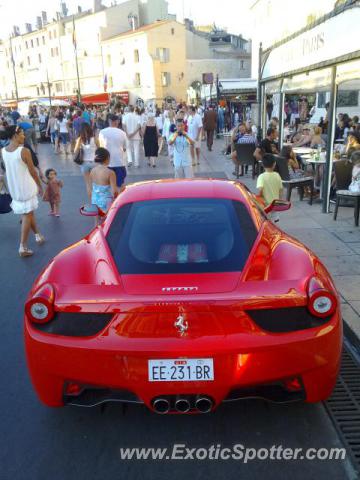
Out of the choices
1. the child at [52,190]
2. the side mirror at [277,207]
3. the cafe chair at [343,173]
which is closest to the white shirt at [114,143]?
the child at [52,190]

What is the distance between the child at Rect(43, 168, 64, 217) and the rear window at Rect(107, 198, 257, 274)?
580 centimetres

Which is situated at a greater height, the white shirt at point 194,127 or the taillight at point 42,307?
the white shirt at point 194,127

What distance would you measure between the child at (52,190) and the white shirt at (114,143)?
3.68 ft

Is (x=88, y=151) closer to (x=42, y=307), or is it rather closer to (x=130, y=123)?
(x=130, y=123)

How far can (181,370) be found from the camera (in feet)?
7.93

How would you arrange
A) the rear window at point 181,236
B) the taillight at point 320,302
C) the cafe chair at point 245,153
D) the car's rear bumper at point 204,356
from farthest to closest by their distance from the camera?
the cafe chair at point 245,153
the rear window at point 181,236
the taillight at point 320,302
the car's rear bumper at point 204,356

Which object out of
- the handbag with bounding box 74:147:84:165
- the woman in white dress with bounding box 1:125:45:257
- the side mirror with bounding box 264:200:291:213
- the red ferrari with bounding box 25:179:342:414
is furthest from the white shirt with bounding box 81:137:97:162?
the red ferrari with bounding box 25:179:342:414

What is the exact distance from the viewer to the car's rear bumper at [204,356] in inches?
94.0

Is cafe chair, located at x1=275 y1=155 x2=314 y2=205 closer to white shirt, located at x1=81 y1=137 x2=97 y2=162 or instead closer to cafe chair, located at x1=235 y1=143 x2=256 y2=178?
cafe chair, located at x1=235 y1=143 x2=256 y2=178

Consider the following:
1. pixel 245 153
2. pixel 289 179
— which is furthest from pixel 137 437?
pixel 245 153

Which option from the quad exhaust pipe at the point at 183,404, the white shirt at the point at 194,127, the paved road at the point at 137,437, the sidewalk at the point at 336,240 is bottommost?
the paved road at the point at 137,437

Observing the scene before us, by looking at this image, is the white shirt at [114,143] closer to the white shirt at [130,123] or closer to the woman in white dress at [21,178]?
the woman in white dress at [21,178]

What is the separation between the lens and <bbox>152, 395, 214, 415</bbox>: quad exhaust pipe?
97.4 inches

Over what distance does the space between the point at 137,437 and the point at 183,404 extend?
53 cm
